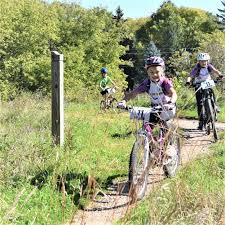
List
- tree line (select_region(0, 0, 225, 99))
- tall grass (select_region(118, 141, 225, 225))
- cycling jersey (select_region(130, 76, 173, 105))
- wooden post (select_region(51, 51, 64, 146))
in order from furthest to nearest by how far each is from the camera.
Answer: tree line (select_region(0, 0, 225, 99)) → wooden post (select_region(51, 51, 64, 146)) → cycling jersey (select_region(130, 76, 173, 105)) → tall grass (select_region(118, 141, 225, 225))

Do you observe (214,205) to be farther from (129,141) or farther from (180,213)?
(129,141)

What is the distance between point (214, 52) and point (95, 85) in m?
18.4

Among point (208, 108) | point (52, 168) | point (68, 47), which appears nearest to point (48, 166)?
point (52, 168)

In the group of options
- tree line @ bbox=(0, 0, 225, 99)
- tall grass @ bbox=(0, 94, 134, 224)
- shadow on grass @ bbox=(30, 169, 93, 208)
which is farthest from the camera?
tree line @ bbox=(0, 0, 225, 99)

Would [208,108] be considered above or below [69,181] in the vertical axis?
above

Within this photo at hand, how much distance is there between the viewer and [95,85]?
4334 centimetres

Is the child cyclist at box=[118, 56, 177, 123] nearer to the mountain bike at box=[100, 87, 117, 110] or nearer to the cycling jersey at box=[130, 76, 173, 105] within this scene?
the cycling jersey at box=[130, 76, 173, 105]

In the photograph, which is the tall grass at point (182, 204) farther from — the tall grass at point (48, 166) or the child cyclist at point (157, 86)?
the child cyclist at point (157, 86)

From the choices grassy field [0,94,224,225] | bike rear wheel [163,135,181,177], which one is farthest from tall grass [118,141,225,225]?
bike rear wheel [163,135,181,177]

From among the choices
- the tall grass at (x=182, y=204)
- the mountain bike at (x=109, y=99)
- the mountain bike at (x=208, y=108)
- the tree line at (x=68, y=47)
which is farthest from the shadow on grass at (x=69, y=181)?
the tree line at (x=68, y=47)

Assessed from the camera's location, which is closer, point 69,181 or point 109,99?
point 69,181

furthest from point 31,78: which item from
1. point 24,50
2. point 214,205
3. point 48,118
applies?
point 214,205

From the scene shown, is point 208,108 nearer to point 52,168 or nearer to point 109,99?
point 52,168

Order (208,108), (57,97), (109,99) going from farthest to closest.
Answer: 1. (109,99)
2. (208,108)
3. (57,97)
